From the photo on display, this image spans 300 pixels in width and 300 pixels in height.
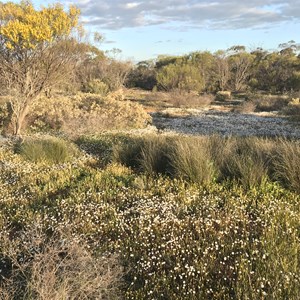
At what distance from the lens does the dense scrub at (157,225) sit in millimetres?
3859

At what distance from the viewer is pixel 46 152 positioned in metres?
10.3

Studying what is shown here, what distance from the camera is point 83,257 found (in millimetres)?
4109

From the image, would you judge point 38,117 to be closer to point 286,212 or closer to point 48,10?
point 48,10

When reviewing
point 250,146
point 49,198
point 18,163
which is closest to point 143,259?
point 49,198

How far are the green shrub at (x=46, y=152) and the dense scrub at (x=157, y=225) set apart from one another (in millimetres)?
514

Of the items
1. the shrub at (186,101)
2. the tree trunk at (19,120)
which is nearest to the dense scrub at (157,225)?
the tree trunk at (19,120)

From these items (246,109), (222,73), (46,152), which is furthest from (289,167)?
(222,73)

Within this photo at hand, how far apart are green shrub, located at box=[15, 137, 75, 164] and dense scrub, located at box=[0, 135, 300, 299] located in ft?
1.69

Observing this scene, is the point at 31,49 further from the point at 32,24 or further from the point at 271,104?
the point at 271,104

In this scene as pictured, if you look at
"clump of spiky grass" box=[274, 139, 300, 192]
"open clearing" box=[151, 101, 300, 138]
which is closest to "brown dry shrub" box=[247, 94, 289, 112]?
"open clearing" box=[151, 101, 300, 138]

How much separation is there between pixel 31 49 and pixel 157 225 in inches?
477

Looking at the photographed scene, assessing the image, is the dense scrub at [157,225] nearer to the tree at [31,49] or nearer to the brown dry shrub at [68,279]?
the brown dry shrub at [68,279]

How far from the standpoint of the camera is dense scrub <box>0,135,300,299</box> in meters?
3.86

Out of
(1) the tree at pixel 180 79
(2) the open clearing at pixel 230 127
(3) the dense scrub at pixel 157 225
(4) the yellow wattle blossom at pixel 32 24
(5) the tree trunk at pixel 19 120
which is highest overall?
(4) the yellow wattle blossom at pixel 32 24
